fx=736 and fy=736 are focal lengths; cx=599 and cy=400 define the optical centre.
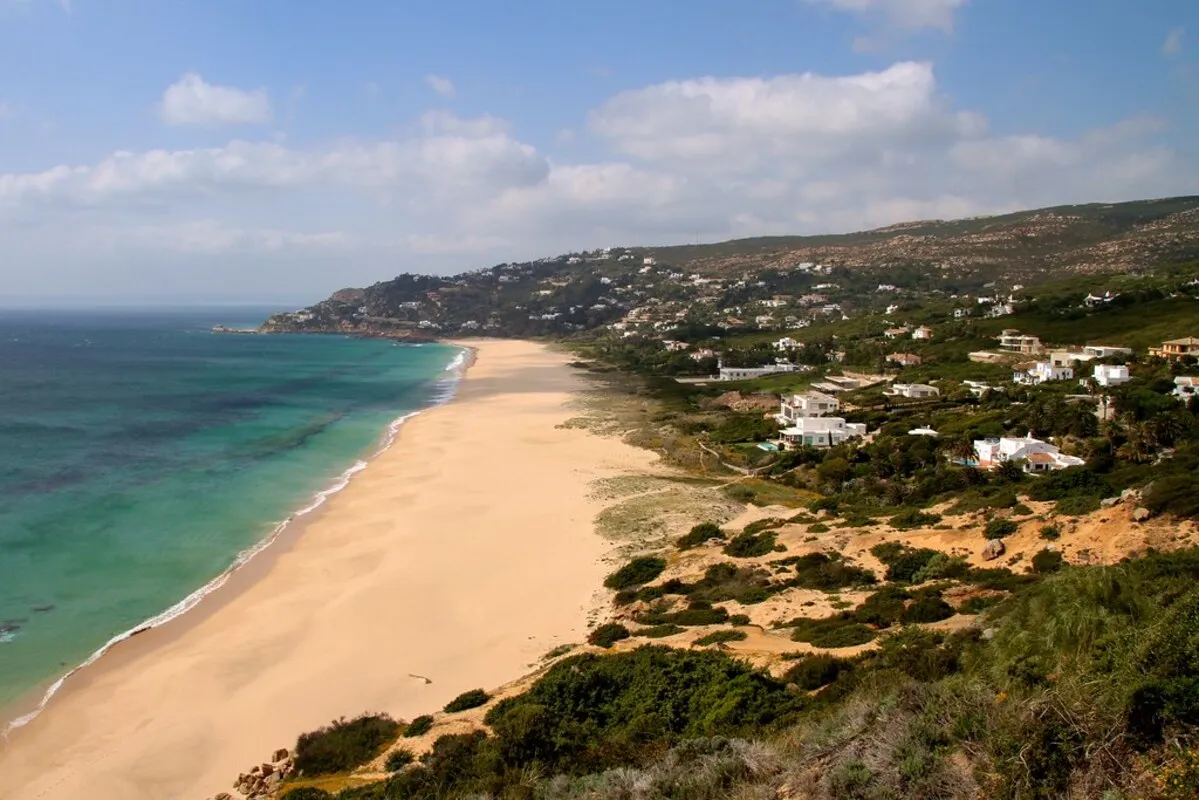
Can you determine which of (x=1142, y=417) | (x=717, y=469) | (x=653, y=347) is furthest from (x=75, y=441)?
(x=653, y=347)

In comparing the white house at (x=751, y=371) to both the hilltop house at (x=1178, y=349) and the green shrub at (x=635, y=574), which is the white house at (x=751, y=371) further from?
the green shrub at (x=635, y=574)

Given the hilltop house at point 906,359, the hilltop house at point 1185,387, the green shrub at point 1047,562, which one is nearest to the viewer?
the green shrub at point 1047,562

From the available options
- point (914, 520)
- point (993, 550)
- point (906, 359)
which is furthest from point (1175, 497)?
point (906, 359)

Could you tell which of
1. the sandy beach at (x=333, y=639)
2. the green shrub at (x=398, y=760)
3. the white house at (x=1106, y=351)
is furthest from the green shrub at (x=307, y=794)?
the white house at (x=1106, y=351)

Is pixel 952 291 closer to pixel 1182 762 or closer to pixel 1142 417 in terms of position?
pixel 1142 417

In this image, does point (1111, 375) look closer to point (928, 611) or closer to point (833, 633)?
point (928, 611)

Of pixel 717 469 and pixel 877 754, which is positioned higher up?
pixel 877 754

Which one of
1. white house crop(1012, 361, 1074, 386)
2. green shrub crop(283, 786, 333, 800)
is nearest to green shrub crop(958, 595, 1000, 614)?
green shrub crop(283, 786, 333, 800)
